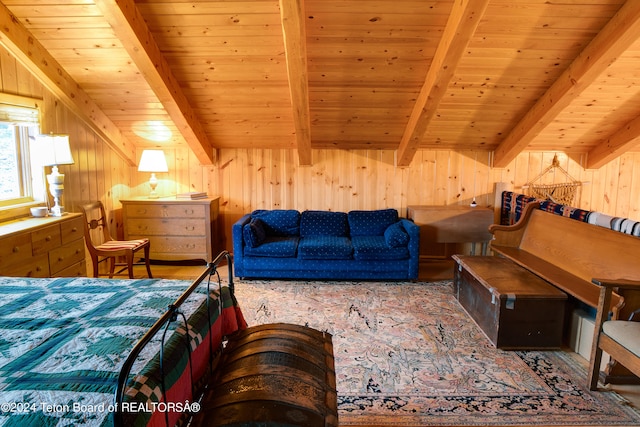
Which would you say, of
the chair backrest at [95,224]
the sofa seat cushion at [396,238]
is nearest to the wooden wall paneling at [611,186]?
the sofa seat cushion at [396,238]

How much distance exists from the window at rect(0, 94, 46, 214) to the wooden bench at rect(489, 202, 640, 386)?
4216mm

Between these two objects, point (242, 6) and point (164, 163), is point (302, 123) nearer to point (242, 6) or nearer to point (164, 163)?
point (242, 6)

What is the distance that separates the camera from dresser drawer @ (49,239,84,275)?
11.2ft

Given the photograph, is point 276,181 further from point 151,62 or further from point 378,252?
point 151,62

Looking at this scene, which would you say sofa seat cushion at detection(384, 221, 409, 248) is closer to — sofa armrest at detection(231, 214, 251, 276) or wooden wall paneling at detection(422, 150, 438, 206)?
wooden wall paneling at detection(422, 150, 438, 206)

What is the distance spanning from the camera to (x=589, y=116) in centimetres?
461

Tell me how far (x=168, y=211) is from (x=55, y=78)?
5.64ft

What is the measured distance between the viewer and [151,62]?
3.48 meters

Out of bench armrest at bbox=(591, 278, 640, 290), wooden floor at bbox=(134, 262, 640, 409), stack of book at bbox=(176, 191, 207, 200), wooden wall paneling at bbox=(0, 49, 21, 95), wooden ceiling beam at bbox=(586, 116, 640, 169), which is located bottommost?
wooden floor at bbox=(134, 262, 640, 409)

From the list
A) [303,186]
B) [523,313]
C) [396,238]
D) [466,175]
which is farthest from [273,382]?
[466,175]

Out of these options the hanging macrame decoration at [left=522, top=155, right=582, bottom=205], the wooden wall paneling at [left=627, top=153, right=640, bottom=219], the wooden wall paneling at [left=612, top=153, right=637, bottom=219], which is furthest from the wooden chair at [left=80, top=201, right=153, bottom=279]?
the wooden wall paneling at [left=627, top=153, right=640, bottom=219]

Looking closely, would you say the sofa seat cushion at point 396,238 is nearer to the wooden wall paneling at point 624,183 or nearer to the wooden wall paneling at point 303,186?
the wooden wall paneling at point 303,186

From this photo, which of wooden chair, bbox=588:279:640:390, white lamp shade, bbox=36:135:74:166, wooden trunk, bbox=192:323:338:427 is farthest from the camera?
white lamp shade, bbox=36:135:74:166

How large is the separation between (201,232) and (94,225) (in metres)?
1.10
